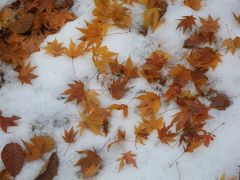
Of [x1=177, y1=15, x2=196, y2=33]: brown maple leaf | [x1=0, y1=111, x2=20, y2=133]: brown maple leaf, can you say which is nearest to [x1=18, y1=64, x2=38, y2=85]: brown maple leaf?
[x1=0, y1=111, x2=20, y2=133]: brown maple leaf

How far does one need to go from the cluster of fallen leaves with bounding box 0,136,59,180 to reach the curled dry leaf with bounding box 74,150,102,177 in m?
0.16

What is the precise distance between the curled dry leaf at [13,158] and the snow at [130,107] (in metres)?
0.04

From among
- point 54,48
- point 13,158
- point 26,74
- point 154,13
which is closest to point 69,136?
point 13,158

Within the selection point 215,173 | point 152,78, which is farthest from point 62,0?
point 215,173

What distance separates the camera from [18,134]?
Answer: 208cm

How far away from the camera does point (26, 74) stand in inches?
86.7

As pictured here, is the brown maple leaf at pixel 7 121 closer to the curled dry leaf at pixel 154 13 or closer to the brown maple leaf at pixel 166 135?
the brown maple leaf at pixel 166 135

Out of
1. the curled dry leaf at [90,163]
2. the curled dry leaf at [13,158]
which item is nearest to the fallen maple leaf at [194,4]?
the curled dry leaf at [90,163]

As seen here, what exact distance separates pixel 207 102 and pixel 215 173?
448 millimetres

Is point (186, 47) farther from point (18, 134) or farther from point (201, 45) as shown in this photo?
point (18, 134)

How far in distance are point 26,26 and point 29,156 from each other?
0.92 meters

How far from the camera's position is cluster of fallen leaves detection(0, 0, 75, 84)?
2.27m

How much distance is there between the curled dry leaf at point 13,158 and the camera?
195 cm

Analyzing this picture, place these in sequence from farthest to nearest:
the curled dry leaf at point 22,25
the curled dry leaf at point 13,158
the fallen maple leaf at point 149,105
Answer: the curled dry leaf at point 22,25
the fallen maple leaf at point 149,105
the curled dry leaf at point 13,158
